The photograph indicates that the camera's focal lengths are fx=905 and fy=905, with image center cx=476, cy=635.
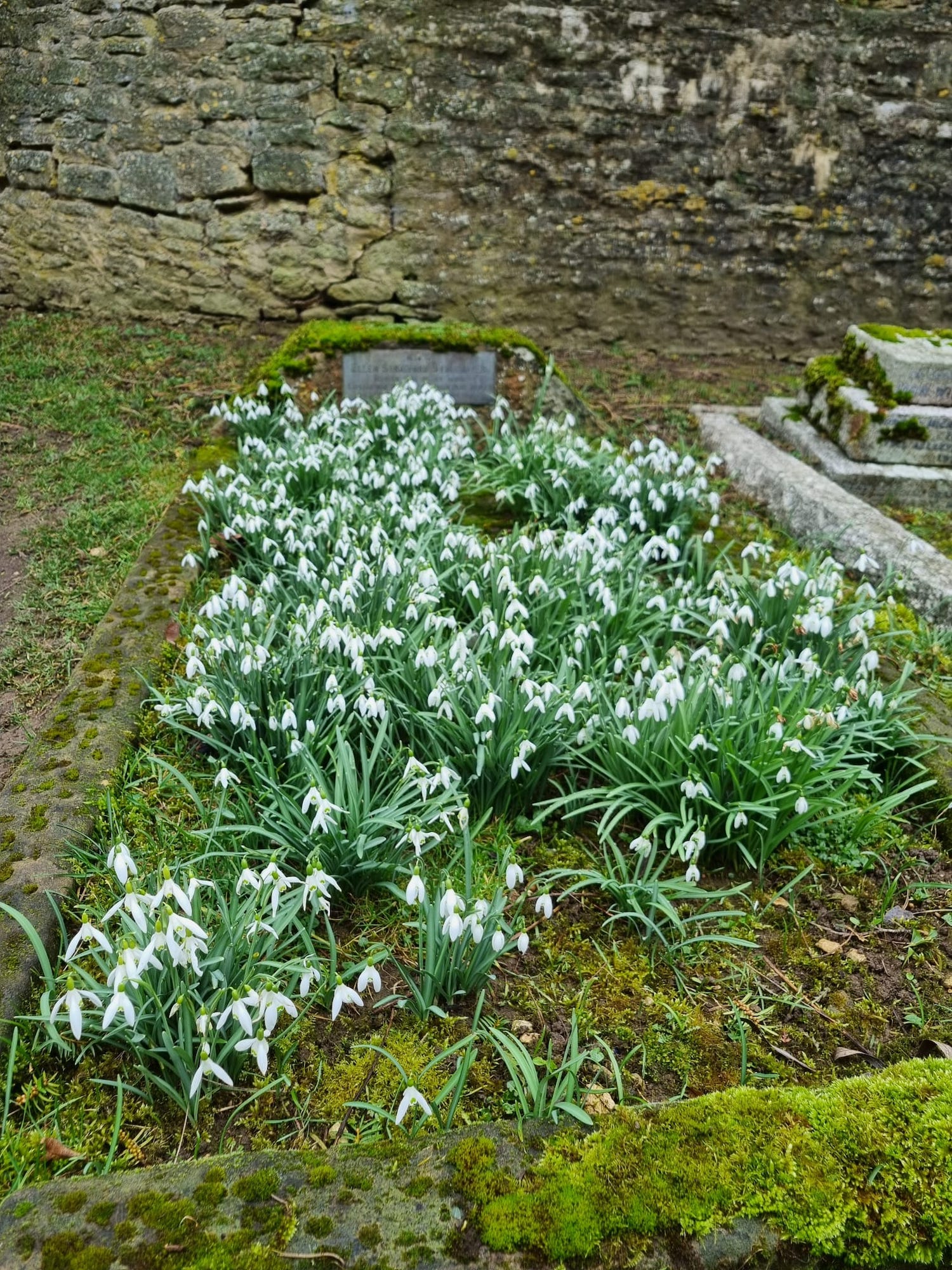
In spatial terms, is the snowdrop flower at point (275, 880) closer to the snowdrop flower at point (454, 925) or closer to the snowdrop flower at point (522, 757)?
the snowdrop flower at point (454, 925)

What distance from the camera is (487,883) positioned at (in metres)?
2.30

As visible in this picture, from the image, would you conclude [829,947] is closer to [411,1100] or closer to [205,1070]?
[411,1100]

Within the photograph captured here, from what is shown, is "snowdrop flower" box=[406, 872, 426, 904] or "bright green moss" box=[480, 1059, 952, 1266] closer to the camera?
"bright green moss" box=[480, 1059, 952, 1266]

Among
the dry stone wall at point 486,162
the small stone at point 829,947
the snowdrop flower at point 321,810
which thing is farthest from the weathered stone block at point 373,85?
the small stone at point 829,947

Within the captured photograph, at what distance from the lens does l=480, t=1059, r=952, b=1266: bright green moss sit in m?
1.31

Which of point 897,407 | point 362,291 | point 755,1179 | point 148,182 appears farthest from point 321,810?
point 148,182

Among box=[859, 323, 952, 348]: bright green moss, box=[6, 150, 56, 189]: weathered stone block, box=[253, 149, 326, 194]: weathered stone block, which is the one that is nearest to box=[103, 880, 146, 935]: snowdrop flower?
box=[859, 323, 952, 348]: bright green moss

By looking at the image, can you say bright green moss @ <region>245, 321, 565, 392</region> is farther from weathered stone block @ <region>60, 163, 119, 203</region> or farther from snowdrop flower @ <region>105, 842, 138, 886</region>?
snowdrop flower @ <region>105, 842, 138, 886</region>

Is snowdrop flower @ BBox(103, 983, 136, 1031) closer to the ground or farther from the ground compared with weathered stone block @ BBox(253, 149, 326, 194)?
closer to the ground

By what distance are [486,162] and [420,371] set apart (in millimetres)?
2010

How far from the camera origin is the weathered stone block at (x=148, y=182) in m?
6.35

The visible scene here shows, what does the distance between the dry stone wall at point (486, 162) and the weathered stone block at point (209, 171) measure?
1 cm

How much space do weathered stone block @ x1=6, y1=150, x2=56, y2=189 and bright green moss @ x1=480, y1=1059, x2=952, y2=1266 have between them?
7.25m

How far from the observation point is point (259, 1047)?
160 cm
